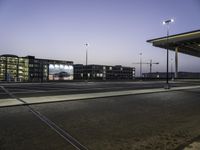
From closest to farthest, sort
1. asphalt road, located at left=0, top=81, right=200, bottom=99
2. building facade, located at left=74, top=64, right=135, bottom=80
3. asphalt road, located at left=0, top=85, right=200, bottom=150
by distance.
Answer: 1. asphalt road, located at left=0, top=85, right=200, bottom=150
2. asphalt road, located at left=0, top=81, right=200, bottom=99
3. building facade, located at left=74, top=64, right=135, bottom=80

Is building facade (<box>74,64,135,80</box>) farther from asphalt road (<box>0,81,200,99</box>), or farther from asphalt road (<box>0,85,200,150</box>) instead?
asphalt road (<box>0,85,200,150</box>)

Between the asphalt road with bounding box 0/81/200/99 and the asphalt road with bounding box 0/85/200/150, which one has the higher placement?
the asphalt road with bounding box 0/81/200/99

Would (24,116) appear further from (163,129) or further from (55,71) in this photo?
(55,71)

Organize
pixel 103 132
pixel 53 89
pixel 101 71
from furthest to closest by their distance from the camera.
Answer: pixel 101 71
pixel 53 89
pixel 103 132

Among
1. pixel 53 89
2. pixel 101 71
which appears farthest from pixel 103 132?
pixel 101 71

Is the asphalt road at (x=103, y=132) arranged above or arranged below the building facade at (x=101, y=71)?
below

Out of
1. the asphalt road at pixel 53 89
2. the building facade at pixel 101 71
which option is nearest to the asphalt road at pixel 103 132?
the asphalt road at pixel 53 89

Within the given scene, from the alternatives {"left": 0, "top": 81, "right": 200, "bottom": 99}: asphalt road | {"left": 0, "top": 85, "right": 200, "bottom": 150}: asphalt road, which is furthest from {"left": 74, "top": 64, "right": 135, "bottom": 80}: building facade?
{"left": 0, "top": 85, "right": 200, "bottom": 150}: asphalt road

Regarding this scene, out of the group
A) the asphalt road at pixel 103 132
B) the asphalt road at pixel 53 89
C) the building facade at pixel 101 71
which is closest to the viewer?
the asphalt road at pixel 103 132

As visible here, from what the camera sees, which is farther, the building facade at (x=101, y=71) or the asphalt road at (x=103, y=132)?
the building facade at (x=101, y=71)

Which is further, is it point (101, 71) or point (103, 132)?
point (101, 71)

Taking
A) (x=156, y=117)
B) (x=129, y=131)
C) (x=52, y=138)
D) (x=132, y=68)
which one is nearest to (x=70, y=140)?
(x=52, y=138)

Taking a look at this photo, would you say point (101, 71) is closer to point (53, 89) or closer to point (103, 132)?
point (53, 89)

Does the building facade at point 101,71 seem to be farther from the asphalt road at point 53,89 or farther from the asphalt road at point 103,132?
the asphalt road at point 103,132
